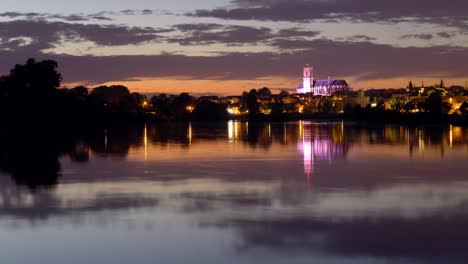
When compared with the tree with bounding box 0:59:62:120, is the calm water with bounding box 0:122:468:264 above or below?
below

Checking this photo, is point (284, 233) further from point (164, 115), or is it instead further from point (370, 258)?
point (164, 115)

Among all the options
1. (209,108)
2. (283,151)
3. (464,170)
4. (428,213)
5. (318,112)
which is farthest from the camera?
(318,112)

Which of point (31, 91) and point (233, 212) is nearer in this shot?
point (233, 212)

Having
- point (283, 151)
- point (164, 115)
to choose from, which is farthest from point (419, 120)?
point (283, 151)

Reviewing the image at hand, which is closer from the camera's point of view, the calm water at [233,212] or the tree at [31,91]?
the calm water at [233,212]

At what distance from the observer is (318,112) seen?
18675cm

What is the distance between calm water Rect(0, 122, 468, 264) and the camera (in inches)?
412

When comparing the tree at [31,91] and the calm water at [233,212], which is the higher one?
the tree at [31,91]

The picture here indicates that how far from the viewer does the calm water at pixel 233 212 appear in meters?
10.5

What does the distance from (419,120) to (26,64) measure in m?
52.7

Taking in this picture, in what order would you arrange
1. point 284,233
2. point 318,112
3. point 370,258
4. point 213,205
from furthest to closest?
point 318,112
point 213,205
point 284,233
point 370,258

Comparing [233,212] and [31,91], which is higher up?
[31,91]

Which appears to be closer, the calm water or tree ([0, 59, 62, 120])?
the calm water

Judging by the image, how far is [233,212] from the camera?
13.8 m
